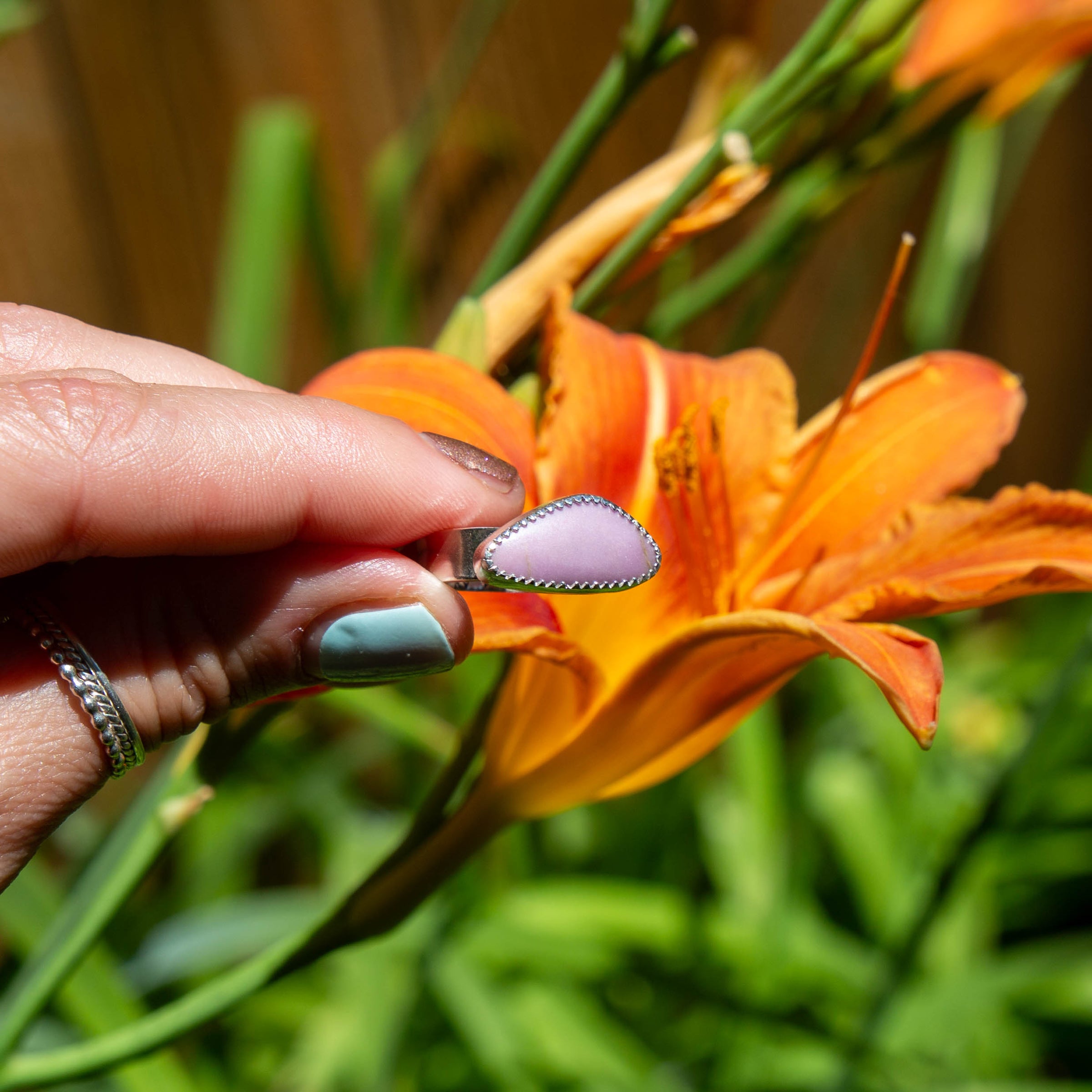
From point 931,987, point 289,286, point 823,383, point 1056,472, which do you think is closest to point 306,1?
point 289,286

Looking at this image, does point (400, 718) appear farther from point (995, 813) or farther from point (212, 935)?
point (995, 813)

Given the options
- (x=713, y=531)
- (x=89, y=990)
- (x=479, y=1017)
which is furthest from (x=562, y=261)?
(x=479, y=1017)

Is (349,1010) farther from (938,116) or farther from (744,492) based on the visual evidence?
(938,116)

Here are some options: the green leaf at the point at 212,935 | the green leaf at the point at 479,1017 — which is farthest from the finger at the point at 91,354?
the green leaf at the point at 479,1017

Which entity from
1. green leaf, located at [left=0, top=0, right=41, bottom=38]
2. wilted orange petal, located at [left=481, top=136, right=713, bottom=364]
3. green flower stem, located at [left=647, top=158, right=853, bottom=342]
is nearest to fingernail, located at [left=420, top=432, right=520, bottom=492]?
wilted orange petal, located at [left=481, top=136, right=713, bottom=364]

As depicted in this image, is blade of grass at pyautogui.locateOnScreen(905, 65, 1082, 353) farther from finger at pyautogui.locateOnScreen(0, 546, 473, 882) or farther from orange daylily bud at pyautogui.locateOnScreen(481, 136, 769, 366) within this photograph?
finger at pyautogui.locateOnScreen(0, 546, 473, 882)

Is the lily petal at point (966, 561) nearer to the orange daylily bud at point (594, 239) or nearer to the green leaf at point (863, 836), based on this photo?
the orange daylily bud at point (594, 239)
